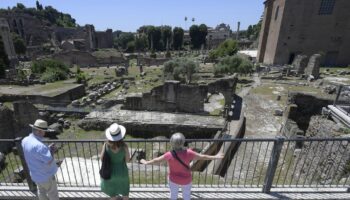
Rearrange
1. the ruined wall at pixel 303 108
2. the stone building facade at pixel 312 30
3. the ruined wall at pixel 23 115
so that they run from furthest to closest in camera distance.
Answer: the stone building facade at pixel 312 30, the ruined wall at pixel 23 115, the ruined wall at pixel 303 108

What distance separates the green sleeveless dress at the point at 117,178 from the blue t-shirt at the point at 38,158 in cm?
102

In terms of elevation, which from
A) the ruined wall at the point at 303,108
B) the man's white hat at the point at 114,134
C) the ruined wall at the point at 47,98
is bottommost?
the ruined wall at the point at 47,98

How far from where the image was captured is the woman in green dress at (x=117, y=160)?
369 centimetres

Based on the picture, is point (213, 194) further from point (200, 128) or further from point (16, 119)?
point (16, 119)

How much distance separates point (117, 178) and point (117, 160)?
0.35 metres

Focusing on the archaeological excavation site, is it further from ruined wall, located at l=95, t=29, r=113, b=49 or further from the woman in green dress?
ruined wall, located at l=95, t=29, r=113, b=49

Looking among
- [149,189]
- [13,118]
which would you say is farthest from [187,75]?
[149,189]

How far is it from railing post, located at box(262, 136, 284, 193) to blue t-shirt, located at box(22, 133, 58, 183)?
166 inches

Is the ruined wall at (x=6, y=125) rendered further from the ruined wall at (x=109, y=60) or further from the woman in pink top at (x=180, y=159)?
the ruined wall at (x=109, y=60)

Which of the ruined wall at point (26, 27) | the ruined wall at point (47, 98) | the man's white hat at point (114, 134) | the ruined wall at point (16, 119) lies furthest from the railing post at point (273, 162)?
the ruined wall at point (26, 27)

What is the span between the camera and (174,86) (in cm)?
1711

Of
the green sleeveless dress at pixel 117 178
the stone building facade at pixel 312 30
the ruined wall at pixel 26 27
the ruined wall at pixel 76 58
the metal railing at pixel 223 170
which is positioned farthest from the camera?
the ruined wall at pixel 26 27

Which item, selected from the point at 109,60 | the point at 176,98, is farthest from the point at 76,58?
the point at 176,98

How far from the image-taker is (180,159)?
12.8 ft
